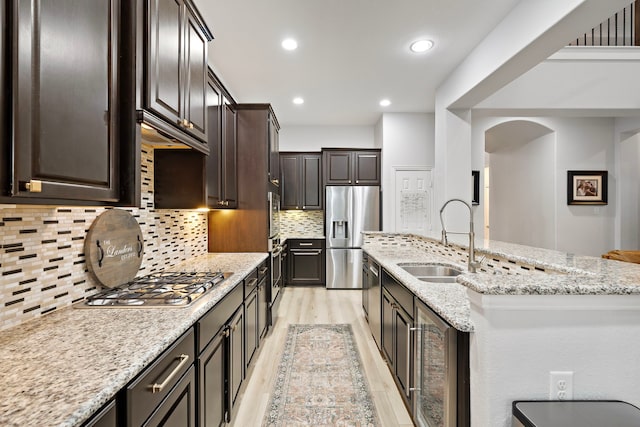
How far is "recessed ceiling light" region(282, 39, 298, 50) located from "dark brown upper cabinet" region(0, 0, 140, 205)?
1933 millimetres

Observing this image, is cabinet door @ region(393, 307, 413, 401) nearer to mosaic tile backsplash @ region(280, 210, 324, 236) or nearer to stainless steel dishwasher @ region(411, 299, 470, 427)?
stainless steel dishwasher @ region(411, 299, 470, 427)

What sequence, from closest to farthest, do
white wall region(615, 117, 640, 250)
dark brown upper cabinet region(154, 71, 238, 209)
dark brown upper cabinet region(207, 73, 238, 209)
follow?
1. dark brown upper cabinet region(154, 71, 238, 209)
2. dark brown upper cabinet region(207, 73, 238, 209)
3. white wall region(615, 117, 640, 250)

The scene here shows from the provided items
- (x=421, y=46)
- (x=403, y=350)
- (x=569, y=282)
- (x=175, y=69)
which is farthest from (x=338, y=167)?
(x=569, y=282)

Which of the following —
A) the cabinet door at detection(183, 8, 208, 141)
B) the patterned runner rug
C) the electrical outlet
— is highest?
the cabinet door at detection(183, 8, 208, 141)

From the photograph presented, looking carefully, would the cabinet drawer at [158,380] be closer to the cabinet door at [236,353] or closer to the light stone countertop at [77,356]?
the light stone countertop at [77,356]

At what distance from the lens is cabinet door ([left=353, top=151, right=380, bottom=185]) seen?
5.12 metres

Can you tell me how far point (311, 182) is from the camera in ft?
17.6

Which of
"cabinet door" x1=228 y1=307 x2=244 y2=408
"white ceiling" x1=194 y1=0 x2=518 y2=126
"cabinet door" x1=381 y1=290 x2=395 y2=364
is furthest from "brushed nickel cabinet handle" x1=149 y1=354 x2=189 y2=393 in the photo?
"white ceiling" x1=194 y1=0 x2=518 y2=126

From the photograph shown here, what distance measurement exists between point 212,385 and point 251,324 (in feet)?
2.89

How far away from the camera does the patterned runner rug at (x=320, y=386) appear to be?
1.91 meters

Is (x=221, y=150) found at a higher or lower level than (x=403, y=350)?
higher

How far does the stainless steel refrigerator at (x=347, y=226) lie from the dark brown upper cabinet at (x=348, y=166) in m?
0.16

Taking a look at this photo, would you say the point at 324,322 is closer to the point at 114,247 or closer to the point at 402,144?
the point at 114,247

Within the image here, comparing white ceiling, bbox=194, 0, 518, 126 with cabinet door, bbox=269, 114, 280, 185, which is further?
cabinet door, bbox=269, 114, 280, 185
